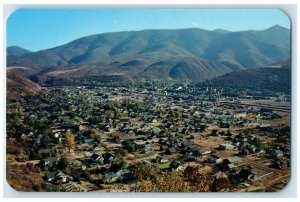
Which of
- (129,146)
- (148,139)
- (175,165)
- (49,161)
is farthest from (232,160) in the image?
(49,161)

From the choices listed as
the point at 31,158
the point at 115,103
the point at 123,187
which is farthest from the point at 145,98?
the point at 31,158

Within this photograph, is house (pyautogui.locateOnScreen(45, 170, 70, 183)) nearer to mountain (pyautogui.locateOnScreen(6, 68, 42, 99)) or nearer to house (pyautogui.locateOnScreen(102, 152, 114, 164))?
house (pyautogui.locateOnScreen(102, 152, 114, 164))

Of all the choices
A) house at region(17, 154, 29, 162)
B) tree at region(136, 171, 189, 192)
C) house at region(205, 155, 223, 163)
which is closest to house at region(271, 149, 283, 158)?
house at region(205, 155, 223, 163)

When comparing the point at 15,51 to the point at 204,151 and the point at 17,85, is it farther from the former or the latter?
the point at 204,151
